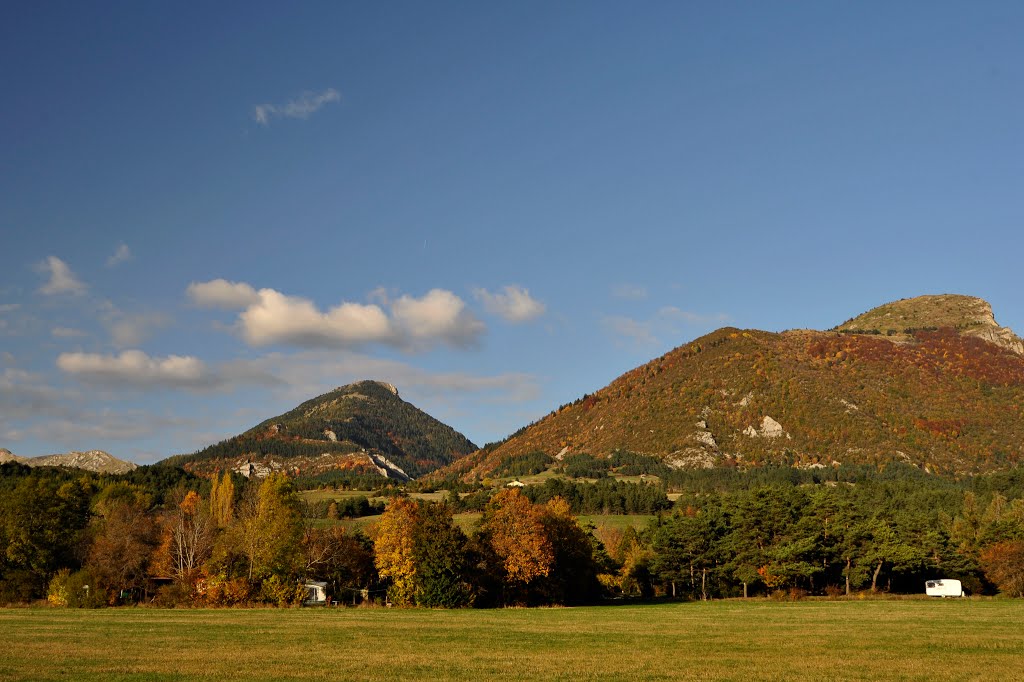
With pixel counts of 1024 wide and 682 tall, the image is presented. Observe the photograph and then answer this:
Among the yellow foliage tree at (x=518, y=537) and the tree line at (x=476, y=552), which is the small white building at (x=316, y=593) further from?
the yellow foliage tree at (x=518, y=537)

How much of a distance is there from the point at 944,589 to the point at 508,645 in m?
78.0

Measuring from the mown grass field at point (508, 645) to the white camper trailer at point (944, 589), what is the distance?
32.2 m

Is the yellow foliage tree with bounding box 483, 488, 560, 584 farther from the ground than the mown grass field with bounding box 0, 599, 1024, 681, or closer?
farther from the ground

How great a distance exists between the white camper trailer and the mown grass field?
32.2 m

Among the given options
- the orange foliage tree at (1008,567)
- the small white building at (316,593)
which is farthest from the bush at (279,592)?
the orange foliage tree at (1008,567)

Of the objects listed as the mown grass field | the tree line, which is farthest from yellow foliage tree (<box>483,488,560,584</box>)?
the mown grass field

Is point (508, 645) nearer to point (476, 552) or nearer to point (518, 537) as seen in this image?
point (476, 552)

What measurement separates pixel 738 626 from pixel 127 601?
6090 centimetres

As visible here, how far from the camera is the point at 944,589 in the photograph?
324ft

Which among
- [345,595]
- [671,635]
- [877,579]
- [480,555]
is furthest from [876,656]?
[877,579]

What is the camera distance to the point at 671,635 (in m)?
48.9

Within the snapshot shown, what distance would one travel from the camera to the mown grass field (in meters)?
31.4

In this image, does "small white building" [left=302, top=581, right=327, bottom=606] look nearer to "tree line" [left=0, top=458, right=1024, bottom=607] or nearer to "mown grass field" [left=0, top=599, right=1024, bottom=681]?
"tree line" [left=0, top=458, right=1024, bottom=607]

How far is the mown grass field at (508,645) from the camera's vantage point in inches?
1237
